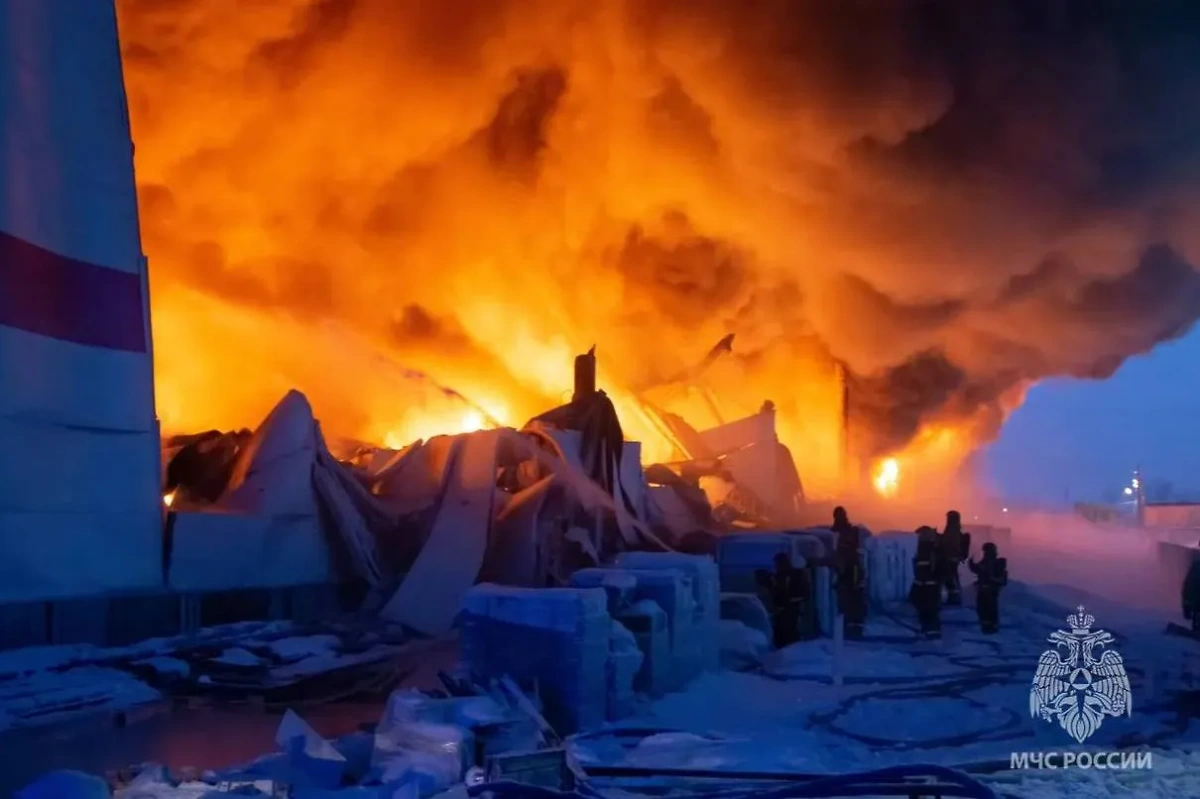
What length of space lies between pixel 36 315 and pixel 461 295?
38.3 feet

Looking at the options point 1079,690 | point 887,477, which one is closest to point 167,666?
point 1079,690

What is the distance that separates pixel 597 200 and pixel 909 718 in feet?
49.9

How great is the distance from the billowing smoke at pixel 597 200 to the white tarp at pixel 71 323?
20.2 feet

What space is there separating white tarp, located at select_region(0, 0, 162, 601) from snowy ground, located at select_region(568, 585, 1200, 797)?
6025 millimetres

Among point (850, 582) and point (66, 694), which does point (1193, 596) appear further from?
point (66, 694)

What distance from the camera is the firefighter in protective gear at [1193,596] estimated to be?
10.9 meters

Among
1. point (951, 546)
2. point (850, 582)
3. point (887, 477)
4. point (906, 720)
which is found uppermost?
point (887, 477)

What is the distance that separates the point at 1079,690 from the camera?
697cm

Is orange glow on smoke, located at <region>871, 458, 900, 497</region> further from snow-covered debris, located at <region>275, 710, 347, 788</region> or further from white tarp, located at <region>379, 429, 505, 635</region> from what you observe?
snow-covered debris, located at <region>275, 710, 347, 788</region>

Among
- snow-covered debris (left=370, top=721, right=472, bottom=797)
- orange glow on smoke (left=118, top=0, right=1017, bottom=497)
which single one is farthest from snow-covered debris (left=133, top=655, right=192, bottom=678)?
orange glow on smoke (left=118, top=0, right=1017, bottom=497)

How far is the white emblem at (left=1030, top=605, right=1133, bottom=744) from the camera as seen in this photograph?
21.8ft

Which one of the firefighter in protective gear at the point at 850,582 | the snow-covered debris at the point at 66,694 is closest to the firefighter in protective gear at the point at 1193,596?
the firefighter in protective gear at the point at 850,582

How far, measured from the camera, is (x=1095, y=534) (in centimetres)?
2588

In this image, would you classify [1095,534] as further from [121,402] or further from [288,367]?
[121,402]
